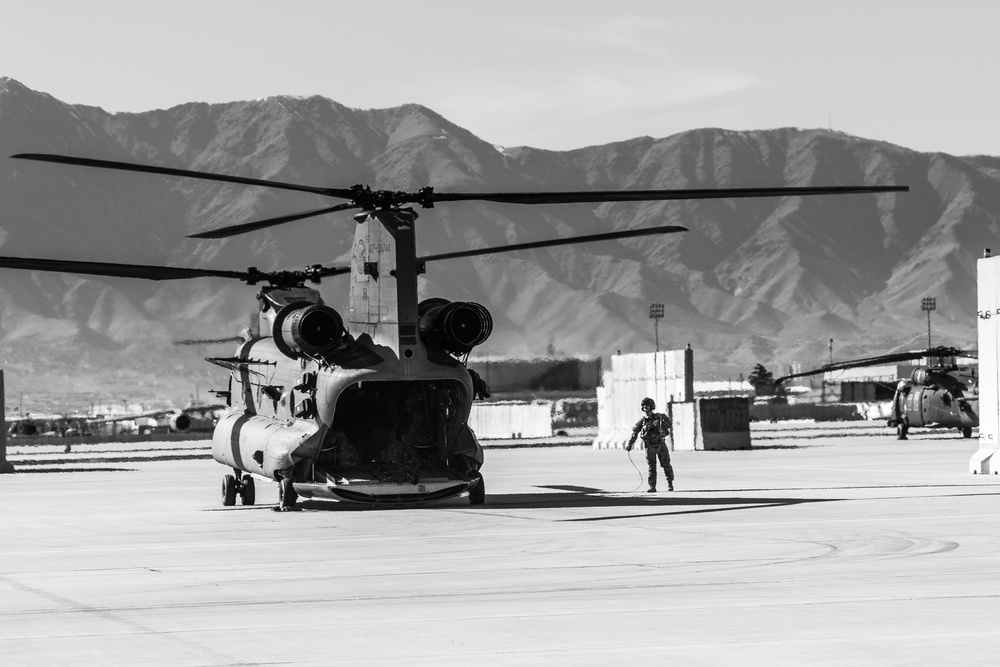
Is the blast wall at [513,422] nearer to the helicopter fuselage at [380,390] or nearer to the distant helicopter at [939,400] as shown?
the distant helicopter at [939,400]

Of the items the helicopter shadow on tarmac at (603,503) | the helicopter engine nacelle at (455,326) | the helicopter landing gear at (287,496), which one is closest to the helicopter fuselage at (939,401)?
the helicopter shadow on tarmac at (603,503)

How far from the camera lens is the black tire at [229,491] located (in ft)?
102

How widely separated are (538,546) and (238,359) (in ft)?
43.1

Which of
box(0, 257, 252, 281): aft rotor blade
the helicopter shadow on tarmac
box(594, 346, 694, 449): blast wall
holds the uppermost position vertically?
box(0, 257, 252, 281): aft rotor blade

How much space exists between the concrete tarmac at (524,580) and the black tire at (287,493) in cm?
35

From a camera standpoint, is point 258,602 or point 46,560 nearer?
point 258,602

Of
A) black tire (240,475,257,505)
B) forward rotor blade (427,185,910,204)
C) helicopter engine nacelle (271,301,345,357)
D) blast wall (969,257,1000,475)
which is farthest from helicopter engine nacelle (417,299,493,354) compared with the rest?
blast wall (969,257,1000,475)

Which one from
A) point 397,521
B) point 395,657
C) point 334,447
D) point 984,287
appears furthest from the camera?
point 984,287

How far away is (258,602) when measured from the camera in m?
15.0

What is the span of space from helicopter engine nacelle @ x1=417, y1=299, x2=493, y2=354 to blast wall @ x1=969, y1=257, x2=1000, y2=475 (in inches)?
491

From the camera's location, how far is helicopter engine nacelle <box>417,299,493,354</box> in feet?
86.6

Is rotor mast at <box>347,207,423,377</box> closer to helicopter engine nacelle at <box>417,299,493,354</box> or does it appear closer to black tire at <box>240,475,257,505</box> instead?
helicopter engine nacelle at <box>417,299,493,354</box>

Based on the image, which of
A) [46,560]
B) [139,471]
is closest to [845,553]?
→ [46,560]

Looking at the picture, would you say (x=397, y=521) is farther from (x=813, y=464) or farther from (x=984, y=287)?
(x=813, y=464)
